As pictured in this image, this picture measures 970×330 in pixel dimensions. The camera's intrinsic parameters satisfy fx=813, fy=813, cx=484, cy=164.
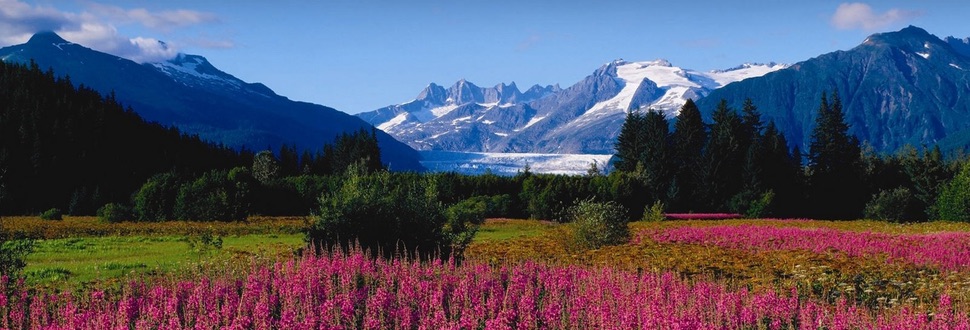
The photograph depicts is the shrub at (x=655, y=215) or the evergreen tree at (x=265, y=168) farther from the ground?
the evergreen tree at (x=265, y=168)

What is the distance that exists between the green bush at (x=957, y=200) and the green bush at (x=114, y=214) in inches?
2579

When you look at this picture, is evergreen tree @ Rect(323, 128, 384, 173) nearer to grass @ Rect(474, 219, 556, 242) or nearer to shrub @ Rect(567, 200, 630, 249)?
grass @ Rect(474, 219, 556, 242)

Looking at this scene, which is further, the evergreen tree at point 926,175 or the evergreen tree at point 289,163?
the evergreen tree at point 289,163

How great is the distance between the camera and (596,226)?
106 ft

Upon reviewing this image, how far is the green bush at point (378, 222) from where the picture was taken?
2298 cm

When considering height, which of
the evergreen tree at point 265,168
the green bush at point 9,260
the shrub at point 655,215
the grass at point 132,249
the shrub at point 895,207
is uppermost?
the evergreen tree at point 265,168

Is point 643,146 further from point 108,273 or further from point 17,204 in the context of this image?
point 108,273

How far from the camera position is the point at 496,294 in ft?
48.4

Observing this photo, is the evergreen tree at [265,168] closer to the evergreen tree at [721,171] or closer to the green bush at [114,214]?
the green bush at [114,214]

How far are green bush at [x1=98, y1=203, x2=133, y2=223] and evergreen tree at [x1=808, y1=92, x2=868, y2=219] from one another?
7471cm

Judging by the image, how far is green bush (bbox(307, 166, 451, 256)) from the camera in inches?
905

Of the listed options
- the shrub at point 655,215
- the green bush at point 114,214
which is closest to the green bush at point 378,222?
the shrub at point 655,215

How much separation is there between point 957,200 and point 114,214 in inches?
2679

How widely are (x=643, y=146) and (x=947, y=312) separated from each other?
88.4 metres
